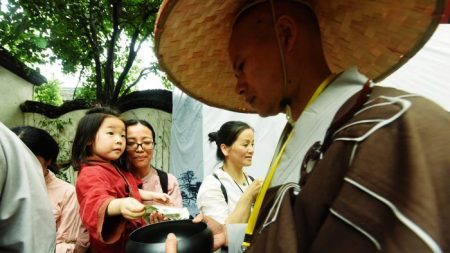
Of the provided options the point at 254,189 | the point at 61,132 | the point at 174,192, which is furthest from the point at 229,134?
the point at 61,132

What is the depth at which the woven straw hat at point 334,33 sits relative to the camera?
129cm

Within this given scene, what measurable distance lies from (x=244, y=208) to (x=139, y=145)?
1.02 m

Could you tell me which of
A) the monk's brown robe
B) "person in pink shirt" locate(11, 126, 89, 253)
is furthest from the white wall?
the monk's brown robe

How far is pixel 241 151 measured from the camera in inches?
127

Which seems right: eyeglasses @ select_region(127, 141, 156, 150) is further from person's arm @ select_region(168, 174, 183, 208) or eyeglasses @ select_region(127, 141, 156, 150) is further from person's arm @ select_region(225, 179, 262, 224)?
person's arm @ select_region(225, 179, 262, 224)

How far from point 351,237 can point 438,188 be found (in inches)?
7.0

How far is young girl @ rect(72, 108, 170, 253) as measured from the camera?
6.52 ft

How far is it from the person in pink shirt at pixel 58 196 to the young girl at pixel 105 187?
1.84ft

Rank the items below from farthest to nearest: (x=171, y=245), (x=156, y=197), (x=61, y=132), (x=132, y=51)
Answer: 1. (x=132, y=51)
2. (x=61, y=132)
3. (x=156, y=197)
4. (x=171, y=245)

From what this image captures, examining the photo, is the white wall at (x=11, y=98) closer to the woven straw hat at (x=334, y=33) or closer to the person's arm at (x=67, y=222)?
the person's arm at (x=67, y=222)

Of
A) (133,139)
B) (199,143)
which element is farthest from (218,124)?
(133,139)

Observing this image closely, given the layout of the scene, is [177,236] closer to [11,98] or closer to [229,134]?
[229,134]

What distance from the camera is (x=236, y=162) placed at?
3221mm

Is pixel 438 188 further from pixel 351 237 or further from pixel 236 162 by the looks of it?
pixel 236 162
